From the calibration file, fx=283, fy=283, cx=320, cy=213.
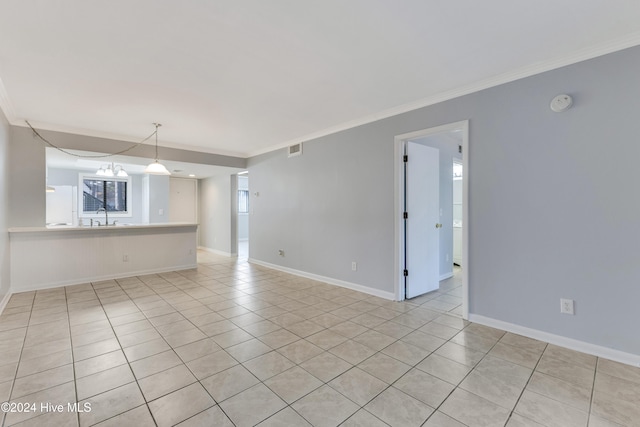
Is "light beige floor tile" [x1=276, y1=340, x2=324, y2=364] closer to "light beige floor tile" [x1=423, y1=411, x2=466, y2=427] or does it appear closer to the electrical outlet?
"light beige floor tile" [x1=423, y1=411, x2=466, y2=427]

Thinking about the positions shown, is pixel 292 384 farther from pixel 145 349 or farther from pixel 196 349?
pixel 145 349

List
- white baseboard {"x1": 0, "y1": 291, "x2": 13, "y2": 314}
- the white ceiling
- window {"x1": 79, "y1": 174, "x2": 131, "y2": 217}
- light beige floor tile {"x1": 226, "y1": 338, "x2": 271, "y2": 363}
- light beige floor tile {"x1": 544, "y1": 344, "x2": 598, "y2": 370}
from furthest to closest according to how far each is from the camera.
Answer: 1. window {"x1": 79, "y1": 174, "x2": 131, "y2": 217}
2. white baseboard {"x1": 0, "y1": 291, "x2": 13, "y2": 314}
3. light beige floor tile {"x1": 226, "y1": 338, "x2": 271, "y2": 363}
4. light beige floor tile {"x1": 544, "y1": 344, "x2": 598, "y2": 370}
5. the white ceiling

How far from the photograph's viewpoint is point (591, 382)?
77.0 inches

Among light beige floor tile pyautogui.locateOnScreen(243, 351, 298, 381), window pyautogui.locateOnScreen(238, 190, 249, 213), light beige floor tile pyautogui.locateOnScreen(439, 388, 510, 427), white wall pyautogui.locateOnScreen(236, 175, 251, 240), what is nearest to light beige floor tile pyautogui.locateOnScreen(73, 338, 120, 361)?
light beige floor tile pyautogui.locateOnScreen(243, 351, 298, 381)

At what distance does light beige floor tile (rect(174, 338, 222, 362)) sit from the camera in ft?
7.54

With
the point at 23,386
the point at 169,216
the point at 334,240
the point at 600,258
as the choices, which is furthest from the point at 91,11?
the point at 169,216

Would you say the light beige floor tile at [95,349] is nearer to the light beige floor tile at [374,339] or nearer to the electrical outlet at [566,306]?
the light beige floor tile at [374,339]

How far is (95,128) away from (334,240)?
13.7 feet

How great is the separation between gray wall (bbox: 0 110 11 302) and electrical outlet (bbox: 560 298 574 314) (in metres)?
5.98

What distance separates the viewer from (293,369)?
2119 mm

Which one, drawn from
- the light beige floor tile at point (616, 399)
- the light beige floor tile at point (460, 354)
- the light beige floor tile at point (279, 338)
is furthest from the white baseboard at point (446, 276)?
the light beige floor tile at point (279, 338)

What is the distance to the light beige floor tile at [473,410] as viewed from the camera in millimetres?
1601

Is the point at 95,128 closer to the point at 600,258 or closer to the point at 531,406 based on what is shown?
the point at 531,406

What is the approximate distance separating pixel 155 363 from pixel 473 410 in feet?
7.37
